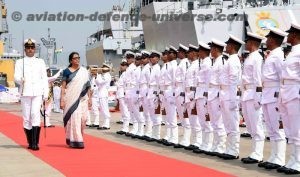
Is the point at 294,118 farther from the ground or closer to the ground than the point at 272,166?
farther from the ground

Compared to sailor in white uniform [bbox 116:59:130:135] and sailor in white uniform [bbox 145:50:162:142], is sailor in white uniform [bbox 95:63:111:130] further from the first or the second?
sailor in white uniform [bbox 145:50:162:142]

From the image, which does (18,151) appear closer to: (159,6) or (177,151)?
(177,151)

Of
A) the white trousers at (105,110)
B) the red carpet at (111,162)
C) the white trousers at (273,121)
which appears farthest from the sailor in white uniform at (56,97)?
the white trousers at (273,121)

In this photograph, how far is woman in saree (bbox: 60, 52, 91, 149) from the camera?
34.0ft

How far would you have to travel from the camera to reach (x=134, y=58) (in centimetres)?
1349

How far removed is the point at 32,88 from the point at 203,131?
3.03 meters

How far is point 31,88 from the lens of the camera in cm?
1002

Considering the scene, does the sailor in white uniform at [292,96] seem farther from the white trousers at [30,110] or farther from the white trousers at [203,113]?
the white trousers at [30,110]

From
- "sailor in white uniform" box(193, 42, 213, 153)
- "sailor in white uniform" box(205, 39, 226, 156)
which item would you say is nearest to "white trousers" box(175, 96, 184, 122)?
"sailor in white uniform" box(193, 42, 213, 153)

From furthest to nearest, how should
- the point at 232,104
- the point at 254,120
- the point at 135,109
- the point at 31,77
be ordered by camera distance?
the point at 135,109
the point at 31,77
the point at 232,104
the point at 254,120

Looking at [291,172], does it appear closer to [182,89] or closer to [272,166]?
[272,166]

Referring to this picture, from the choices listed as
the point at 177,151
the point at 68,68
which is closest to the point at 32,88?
the point at 68,68

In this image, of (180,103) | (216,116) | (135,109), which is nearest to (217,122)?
(216,116)

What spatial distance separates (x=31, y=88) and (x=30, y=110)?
382 mm
